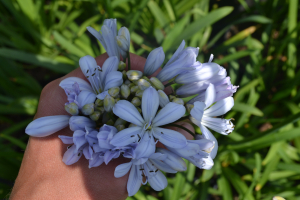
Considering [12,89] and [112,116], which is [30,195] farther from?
[12,89]

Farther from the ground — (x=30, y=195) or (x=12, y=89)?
(x=12, y=89)

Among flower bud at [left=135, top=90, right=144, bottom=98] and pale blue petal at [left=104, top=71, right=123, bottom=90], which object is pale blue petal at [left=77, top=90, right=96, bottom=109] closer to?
pale blue petal at [left=104, top=71, right=123, bottom=90]

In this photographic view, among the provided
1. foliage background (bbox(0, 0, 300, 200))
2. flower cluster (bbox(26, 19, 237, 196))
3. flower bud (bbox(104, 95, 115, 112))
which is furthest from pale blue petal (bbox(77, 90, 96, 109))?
foliage background (bbox(0, 0, 300, 200))

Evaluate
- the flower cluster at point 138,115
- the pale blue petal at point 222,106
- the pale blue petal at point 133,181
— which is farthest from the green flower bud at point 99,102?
→ the pale blue petal at point 222,106

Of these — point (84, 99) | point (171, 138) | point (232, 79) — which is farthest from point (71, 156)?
point (232, 79)

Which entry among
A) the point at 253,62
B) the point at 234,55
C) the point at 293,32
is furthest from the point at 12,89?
the point at 293,32

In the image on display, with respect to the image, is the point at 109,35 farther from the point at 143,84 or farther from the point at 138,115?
the point at 138,115
